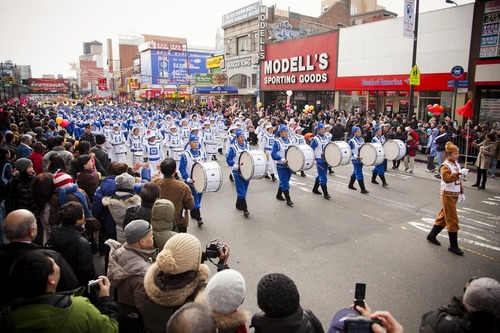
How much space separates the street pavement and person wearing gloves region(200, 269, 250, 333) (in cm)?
263

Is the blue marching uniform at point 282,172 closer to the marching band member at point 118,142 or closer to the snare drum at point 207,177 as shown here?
the snare drum at point 207,177

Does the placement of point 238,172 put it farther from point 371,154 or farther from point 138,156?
point 138,156

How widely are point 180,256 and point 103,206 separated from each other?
3.06 meters

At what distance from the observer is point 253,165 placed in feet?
27.0

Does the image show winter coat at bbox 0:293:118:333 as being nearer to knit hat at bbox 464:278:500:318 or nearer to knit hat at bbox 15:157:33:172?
knit hat at bbox 464:278:500:318

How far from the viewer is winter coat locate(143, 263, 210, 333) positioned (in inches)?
99.9

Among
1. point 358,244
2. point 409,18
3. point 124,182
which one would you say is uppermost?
point 409,18

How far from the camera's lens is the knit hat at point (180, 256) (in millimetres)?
2525

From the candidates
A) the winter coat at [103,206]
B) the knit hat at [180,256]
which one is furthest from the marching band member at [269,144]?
the knit hat at [180,256]

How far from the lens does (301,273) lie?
565 cm

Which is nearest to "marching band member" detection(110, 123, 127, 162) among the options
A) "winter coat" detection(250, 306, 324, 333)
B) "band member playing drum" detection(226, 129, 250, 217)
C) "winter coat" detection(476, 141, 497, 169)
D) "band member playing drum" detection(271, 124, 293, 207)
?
"band member playing drum" detection(226, 129, 250, 217)

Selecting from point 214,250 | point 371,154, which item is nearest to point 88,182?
point 214,250

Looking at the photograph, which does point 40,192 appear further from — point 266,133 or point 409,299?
point 266,133

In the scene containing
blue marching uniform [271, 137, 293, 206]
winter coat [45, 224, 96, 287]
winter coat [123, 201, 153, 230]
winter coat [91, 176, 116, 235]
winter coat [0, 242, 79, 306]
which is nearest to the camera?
winter coat [0, 242, 79, 306]
